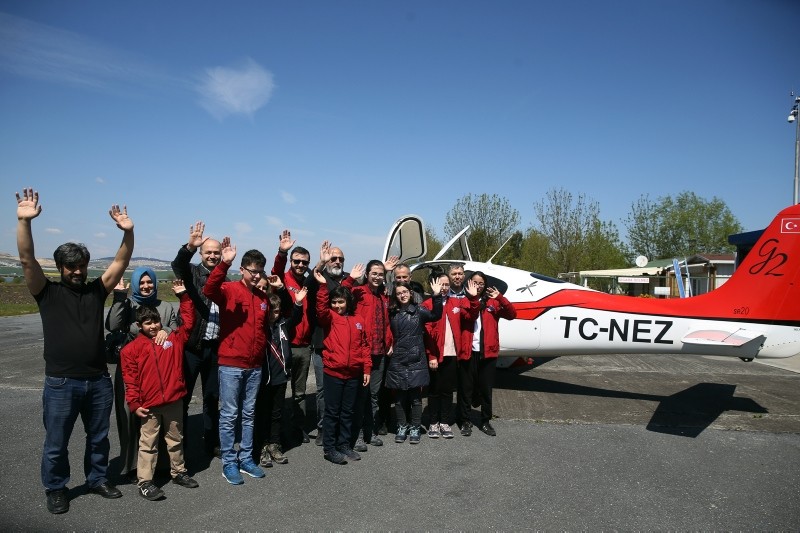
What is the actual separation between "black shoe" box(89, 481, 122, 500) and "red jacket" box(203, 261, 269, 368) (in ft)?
3.80

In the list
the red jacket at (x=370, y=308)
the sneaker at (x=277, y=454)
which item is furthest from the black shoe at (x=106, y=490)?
the red jacket at (x=370, y=308)

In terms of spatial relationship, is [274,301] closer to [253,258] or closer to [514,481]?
[253,258]

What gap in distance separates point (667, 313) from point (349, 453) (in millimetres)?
4432

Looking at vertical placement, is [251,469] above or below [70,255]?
below

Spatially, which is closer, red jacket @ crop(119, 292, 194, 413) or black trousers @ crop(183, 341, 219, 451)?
red jacket @ crop(119, 292, 194, 413)

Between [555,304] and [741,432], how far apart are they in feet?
8.36

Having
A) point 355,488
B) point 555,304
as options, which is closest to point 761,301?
point 555,304

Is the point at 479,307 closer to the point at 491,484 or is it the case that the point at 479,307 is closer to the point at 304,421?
the point at 491,484

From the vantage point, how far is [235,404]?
403 centimetres

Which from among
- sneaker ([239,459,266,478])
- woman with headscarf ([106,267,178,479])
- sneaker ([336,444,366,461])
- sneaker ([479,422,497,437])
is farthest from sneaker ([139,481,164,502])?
sneaker ([479,422,497,437])

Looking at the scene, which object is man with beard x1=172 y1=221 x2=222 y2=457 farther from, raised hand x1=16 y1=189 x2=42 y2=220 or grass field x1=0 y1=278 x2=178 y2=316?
grass field x1=0 y1=278 x2=178 y2=316

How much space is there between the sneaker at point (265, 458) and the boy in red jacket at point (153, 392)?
0.58 meters

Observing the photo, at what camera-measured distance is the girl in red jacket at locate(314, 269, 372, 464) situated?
4.43 m

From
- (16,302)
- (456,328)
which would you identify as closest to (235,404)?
(456,328)
